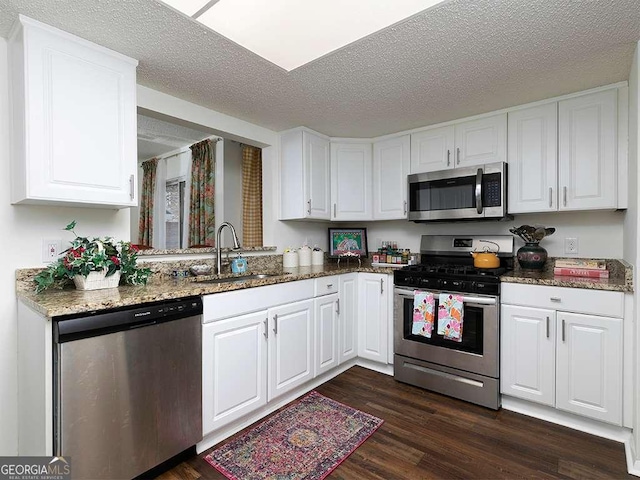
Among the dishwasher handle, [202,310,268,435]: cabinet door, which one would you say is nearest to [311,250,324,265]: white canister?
[202,310,268,435]: cabinet door

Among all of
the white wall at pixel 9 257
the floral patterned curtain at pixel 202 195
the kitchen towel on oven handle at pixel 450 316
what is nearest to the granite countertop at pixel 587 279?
the kitchen towel on oven handle at pixel 450 316

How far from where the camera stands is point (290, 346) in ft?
7.76

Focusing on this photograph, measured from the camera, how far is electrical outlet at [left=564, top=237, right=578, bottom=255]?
2.58 m

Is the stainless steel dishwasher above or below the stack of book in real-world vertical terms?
below

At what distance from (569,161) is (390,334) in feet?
6.14

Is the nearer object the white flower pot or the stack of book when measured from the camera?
the white flower pot

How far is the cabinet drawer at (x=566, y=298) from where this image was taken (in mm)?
1925

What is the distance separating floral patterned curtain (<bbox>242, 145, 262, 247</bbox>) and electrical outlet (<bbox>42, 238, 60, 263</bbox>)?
182 cm

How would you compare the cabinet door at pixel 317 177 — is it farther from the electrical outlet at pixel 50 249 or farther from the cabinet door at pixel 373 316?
the electrical outlet at pixel 50 249

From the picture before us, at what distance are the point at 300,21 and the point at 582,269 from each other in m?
2.32

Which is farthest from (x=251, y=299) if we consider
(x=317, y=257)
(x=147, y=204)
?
(x=147, y=204)

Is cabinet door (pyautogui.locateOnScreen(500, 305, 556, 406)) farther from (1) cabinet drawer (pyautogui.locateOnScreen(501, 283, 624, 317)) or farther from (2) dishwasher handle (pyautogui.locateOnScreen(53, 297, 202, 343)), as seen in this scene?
(2) dishwasher handle (pyautogui.locateOnScreen(53, 297, 202, 343))

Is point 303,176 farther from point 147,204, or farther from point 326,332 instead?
point 147,204

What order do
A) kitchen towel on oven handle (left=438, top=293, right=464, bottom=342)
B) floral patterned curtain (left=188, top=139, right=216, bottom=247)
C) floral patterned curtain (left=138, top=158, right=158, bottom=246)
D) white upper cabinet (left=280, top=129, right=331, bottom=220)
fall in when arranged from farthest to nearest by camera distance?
floral patterned curtain (left=138, top=158, right=158, bottom=246) < floral patterned curtain (left=188, top=139, right=216, bottom=247) < white upper cabinet (left=280, top=129, right=331, bottom=220) < kitchen towel on oven handle (left=438, top=293, right=464, bottom=342)
